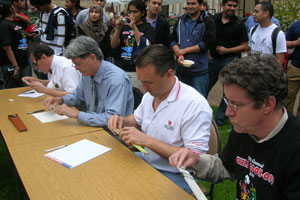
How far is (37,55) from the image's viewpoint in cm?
361

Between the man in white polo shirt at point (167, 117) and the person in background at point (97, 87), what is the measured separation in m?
0.51

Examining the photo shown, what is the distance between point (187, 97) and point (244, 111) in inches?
28.5

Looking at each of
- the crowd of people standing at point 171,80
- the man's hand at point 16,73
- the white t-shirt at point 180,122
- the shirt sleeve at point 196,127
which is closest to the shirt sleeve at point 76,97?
the crowd of people standing at point 171,80

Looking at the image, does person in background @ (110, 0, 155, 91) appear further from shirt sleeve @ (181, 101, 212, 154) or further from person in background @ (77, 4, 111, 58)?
shirt sleeve @ (181, 101, 212, 154)

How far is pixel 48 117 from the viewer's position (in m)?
2.79

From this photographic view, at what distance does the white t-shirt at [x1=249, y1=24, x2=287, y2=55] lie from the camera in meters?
4.03

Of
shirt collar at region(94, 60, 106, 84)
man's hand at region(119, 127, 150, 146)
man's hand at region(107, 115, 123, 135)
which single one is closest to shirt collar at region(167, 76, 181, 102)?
man's hand at region(119, 127, 150, 146)

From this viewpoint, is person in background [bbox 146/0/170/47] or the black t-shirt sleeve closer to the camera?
the black t-shirt sleeve

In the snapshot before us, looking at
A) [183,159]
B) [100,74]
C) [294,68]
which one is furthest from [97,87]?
[294,68]

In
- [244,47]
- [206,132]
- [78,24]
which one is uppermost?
[78,24]

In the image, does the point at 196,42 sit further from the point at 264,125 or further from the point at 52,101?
the point at 264,125

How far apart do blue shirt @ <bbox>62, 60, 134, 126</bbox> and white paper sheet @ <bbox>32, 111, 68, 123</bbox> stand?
260 millimetres

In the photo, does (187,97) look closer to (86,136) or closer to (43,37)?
(86,136)

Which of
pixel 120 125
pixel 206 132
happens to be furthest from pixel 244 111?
pixel 120 125
